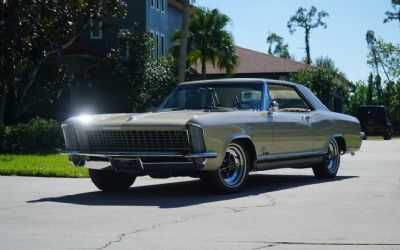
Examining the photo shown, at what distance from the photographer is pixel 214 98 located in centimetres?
1062

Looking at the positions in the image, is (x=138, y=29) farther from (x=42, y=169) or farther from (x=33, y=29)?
(x=42, y=169)

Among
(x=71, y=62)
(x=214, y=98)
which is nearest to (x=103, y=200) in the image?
(x=214, y=98)

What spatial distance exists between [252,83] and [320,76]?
114 ft

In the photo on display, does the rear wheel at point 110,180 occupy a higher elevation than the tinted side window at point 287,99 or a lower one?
lower

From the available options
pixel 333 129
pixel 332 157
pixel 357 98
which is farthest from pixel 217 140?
pixel 357 98

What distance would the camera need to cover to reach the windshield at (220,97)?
10492 millimetres

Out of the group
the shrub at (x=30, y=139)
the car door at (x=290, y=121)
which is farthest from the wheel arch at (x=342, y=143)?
the shrub at (x=30, y=139)

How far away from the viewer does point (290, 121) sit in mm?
10789

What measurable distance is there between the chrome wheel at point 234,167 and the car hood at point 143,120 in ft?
2.11

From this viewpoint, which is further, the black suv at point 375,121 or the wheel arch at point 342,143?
the black suv at point 375,121

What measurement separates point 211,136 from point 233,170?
3.06ft

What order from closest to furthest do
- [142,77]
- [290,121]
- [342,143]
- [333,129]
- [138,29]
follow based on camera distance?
1. [290,121]
2. [333,129]
3. [342,143]
4. [142,77]
5. [138,29]

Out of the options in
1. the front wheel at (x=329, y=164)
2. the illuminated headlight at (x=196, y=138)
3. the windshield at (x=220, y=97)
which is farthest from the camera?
the front wheel at (x=329, y=164)

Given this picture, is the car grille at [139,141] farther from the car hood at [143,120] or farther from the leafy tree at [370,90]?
the leafy tree at [370,90]
